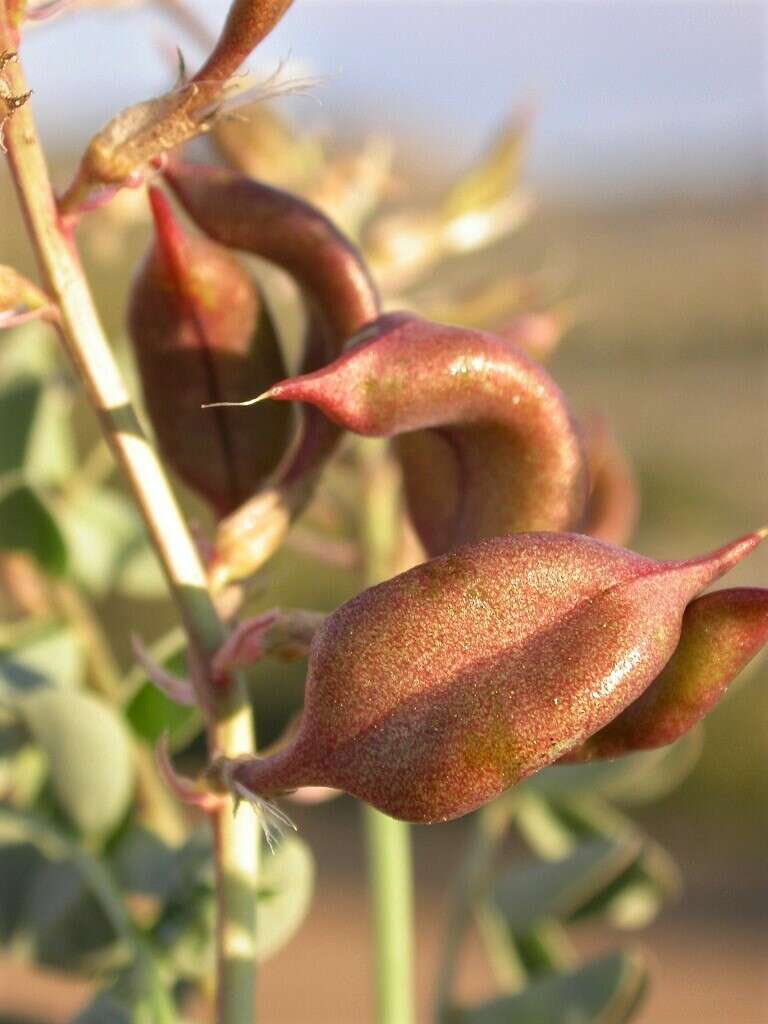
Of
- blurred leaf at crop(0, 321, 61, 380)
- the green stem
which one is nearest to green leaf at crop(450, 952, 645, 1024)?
the green stem

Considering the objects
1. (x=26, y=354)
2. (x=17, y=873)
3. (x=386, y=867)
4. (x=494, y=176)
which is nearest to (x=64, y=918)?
(x=17, y=873)

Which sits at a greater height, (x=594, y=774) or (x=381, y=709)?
(x=381, y=709)

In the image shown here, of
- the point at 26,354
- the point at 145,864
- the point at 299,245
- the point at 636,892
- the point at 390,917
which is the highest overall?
the point at 299,245

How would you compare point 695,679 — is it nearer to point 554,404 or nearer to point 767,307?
point 554,404

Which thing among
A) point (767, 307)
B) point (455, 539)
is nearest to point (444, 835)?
point (455, 539)

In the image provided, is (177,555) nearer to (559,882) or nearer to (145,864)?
(145,864)

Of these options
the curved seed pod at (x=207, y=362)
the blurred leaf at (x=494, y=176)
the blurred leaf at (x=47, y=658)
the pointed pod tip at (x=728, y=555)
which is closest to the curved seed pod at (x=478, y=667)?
the pointed pod tip at (x=728, y=555)
